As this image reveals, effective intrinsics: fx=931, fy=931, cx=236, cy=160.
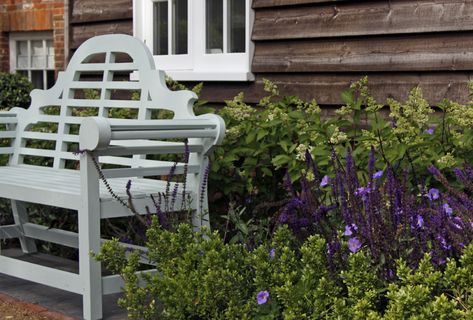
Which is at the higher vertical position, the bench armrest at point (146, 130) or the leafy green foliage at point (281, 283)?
the bench armrest at point (146, 130)

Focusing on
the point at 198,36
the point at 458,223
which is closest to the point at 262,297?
the point at 458,223

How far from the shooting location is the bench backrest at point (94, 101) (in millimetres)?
4625

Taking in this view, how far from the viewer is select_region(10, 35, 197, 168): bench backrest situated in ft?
15.2

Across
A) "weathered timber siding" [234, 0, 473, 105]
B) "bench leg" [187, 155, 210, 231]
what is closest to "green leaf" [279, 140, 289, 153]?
"bench leg" [187, 155, 210, 231]

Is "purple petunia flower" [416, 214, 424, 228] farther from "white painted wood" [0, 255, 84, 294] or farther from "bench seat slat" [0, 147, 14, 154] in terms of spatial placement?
"bench seat slat" [0, 147, 14, 154]

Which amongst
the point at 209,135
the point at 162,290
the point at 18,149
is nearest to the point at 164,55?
the point at 18,149

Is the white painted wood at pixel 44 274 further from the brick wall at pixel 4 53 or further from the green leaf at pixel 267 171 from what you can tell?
the brick wall at pixel 4 53

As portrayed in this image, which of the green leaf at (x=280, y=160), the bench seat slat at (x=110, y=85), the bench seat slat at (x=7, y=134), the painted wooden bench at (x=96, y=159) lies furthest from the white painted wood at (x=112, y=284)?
the bench seat slat at (x=7, y=134)

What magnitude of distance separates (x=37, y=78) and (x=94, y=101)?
22.1ft

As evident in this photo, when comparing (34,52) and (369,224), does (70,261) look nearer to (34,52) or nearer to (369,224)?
(369,224)

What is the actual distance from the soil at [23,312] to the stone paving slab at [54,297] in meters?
0.05

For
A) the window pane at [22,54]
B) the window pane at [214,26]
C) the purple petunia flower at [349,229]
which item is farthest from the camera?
the window pane at [22,54]

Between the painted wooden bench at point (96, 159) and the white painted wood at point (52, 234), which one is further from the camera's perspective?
the white painted wood at point (52, 234)

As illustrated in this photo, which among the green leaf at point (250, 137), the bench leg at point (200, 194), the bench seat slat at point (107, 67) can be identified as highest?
the bench seat slat at point (107, 67)
